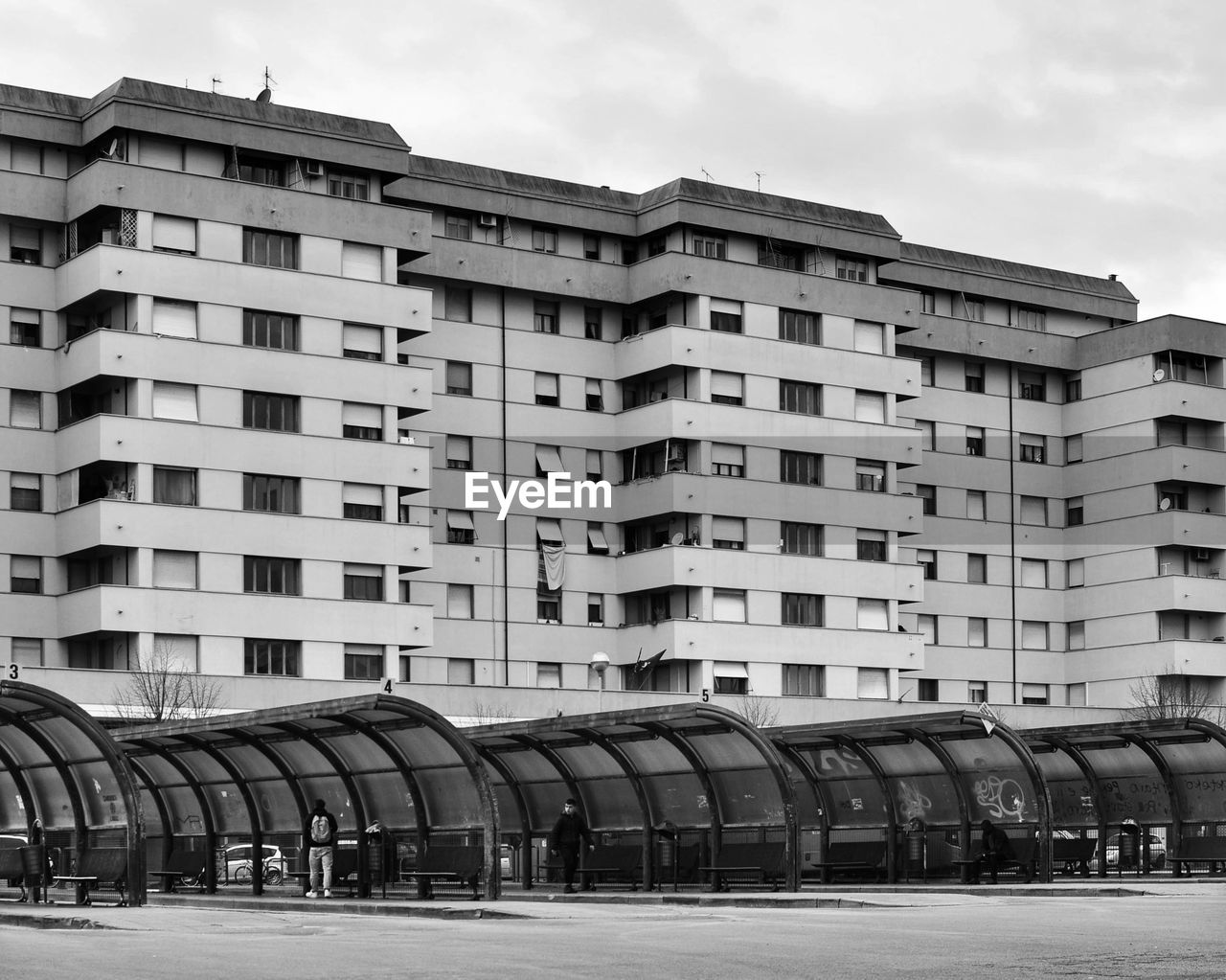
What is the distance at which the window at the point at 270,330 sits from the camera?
62531 millimetres

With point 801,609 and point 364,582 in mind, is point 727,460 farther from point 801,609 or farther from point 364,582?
point 364,582

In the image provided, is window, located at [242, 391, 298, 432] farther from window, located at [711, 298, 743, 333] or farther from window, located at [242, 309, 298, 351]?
window, located at [711, 298, 743, 333]

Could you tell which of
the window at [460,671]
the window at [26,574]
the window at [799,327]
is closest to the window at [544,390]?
the window at [799,327]

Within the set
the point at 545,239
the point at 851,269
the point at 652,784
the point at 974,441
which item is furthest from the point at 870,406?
the point at 652,784

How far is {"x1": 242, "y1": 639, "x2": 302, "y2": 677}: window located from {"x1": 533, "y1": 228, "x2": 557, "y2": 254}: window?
16.9m

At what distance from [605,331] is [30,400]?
19.7 metres

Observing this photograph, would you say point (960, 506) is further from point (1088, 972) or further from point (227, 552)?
point (1088, 972)

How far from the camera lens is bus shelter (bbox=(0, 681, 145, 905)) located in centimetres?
→ 2927

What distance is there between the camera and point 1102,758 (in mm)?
37344

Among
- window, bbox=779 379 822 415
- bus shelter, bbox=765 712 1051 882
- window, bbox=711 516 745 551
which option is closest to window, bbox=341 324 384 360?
window, bbox=711 516 745 551

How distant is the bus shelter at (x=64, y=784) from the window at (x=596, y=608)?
36593 millimetres

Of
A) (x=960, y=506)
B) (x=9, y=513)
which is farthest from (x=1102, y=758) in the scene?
(x=960, y=506)

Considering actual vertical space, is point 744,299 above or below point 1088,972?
above

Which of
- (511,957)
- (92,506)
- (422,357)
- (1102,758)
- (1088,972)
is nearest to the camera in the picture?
(1088,972)
